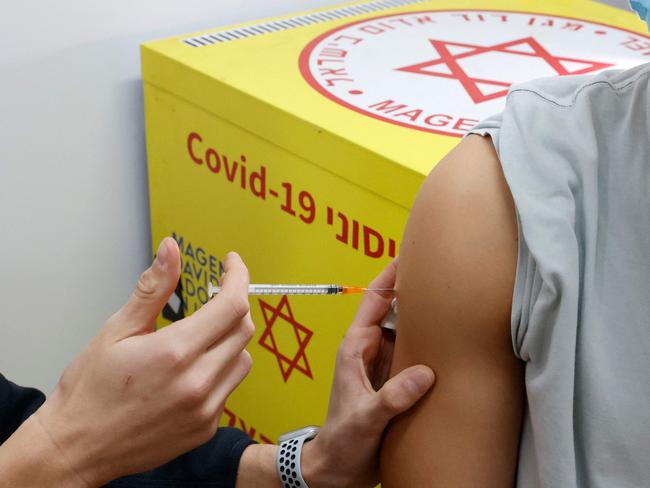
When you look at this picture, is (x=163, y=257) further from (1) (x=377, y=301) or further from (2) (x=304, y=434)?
(2) (x=304, y=434)

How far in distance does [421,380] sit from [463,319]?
2.9 inches

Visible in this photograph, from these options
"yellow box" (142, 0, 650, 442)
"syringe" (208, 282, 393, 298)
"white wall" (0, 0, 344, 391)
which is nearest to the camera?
"syringe" (208, 282, 393, 298)

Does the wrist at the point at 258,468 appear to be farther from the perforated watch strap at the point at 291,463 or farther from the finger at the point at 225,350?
the finger at the point at 225,350

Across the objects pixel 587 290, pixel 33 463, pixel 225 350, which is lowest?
pixel 33 463

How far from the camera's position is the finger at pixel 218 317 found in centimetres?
86

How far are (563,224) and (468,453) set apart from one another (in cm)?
23

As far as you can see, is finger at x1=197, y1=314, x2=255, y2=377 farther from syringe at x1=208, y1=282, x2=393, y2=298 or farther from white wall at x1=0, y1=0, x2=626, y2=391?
white wall at x1=0, y1=0, x2=626, y2=391

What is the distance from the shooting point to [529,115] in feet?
2.81

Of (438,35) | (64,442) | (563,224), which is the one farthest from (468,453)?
(438,35)

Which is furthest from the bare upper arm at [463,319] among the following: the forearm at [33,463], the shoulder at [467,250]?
the forearm at [33,463]

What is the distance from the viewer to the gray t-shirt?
80cm

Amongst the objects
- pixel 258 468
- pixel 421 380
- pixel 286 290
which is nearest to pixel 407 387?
pixel 421 380

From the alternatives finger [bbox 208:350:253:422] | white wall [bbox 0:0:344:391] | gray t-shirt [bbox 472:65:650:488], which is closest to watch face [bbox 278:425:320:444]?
finger [bbox 208:350:253:422]

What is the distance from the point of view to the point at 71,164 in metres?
1.58
